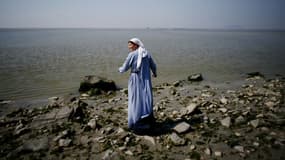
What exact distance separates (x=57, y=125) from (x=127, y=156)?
2688 mm

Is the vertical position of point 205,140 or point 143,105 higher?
point 143,105

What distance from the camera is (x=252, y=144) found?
4789 mm

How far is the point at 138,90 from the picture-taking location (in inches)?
213

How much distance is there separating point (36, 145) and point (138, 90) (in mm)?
2763

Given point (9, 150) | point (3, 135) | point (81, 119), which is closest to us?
point (9, 150)

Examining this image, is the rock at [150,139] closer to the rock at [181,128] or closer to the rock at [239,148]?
the rock at [181,128]

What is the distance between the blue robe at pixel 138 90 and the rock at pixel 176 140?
2.67ft

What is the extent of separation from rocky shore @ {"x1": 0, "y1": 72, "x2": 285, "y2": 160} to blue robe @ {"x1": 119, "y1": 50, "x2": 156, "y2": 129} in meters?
0.53

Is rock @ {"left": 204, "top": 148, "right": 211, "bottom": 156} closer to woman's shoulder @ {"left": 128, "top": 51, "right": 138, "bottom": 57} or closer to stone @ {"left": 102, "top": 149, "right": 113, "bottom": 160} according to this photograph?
stone @ {"left": 102, "top": 149, "right": 113, "bottom": 160}

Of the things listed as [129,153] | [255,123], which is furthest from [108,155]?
[255,123]

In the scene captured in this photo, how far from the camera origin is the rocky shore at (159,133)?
4637 mm

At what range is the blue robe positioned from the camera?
5355mm

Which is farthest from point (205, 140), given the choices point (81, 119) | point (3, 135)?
point (3, 135)

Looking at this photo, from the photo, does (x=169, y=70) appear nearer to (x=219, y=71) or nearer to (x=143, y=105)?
(x=219, y=71)
